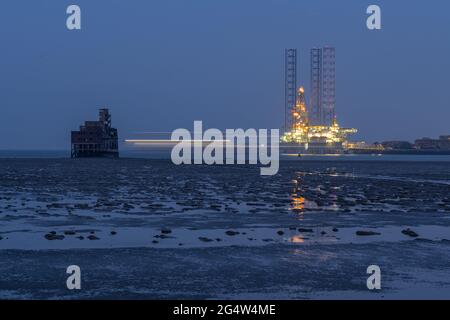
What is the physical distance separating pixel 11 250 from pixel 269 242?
7.47 meters

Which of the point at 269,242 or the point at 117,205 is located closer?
the point at 269,242

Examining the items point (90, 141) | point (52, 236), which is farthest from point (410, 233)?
point (90, 141)

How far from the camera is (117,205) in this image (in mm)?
31828

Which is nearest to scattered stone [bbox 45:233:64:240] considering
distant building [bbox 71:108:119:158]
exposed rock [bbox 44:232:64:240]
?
exposed rock [bbox 44:232:64:240]

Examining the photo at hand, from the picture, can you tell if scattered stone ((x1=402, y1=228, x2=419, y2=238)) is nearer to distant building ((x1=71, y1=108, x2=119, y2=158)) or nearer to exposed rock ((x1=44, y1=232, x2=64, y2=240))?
exposed rock ((x1=44, y1=232, x2=64, y2=240))

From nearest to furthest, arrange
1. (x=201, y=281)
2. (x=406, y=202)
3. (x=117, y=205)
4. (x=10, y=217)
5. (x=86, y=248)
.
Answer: (x=201, y=281) < (x=86, y=248) < (x=10, y=217) < (x=117, y=205) < (x=406, y=202)

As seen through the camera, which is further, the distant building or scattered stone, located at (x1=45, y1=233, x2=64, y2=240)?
the distant building

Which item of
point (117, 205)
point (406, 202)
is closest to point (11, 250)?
point (117, 205)

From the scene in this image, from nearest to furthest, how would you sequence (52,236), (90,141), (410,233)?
(52,236)
(410,233)
(90,141)

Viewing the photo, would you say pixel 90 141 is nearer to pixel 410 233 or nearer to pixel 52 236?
pixel 52 236

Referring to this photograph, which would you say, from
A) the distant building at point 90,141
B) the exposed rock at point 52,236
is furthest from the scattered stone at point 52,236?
the distant building at point 90,141

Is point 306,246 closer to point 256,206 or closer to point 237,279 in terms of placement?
point 237,279

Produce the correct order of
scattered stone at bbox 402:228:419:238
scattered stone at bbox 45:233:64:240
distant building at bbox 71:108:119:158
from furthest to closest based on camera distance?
→ distant building at bbox 71:108:119:158
scattered stone at bbox 402:228:419:238
scattered stone at bbox 45:233:64:240
